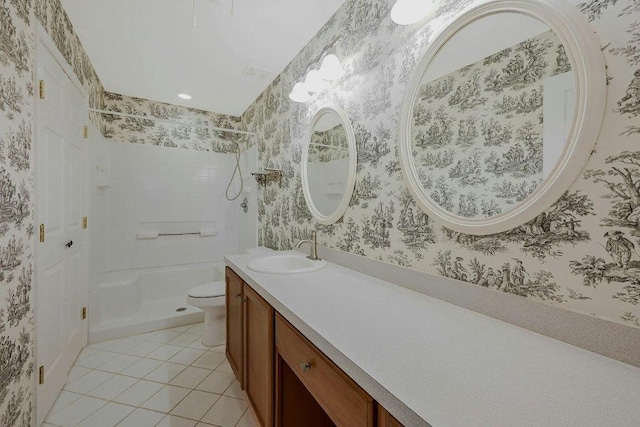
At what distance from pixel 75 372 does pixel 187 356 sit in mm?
703

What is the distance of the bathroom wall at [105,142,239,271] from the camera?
293cm

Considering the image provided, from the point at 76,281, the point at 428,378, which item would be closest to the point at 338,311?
the point at 428,378

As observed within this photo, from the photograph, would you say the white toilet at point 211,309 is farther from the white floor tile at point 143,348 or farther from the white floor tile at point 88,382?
the white floor tile at point 88,382

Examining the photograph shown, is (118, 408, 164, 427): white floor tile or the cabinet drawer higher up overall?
the cabinet drawer

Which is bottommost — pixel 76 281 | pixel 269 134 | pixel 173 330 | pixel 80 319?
pixel 173 330

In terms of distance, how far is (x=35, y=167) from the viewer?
4.28 ft

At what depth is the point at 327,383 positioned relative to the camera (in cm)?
72

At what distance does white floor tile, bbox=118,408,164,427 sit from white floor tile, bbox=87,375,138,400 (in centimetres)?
27

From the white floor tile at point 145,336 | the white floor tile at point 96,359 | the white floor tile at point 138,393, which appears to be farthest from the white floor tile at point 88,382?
the white floor tile at point 145,336

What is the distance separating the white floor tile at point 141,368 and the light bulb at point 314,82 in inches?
87.9

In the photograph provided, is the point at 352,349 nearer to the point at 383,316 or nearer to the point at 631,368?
the point at 383,316

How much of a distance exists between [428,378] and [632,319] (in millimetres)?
500

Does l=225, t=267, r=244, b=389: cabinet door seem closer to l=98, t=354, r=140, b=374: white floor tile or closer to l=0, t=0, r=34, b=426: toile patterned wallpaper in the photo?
l=98, t=354, r=140, b=374: white floor tile

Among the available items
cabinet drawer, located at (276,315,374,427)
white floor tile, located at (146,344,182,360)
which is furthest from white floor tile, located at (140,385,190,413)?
cabinet drawer, located at (276,315,374,427)
